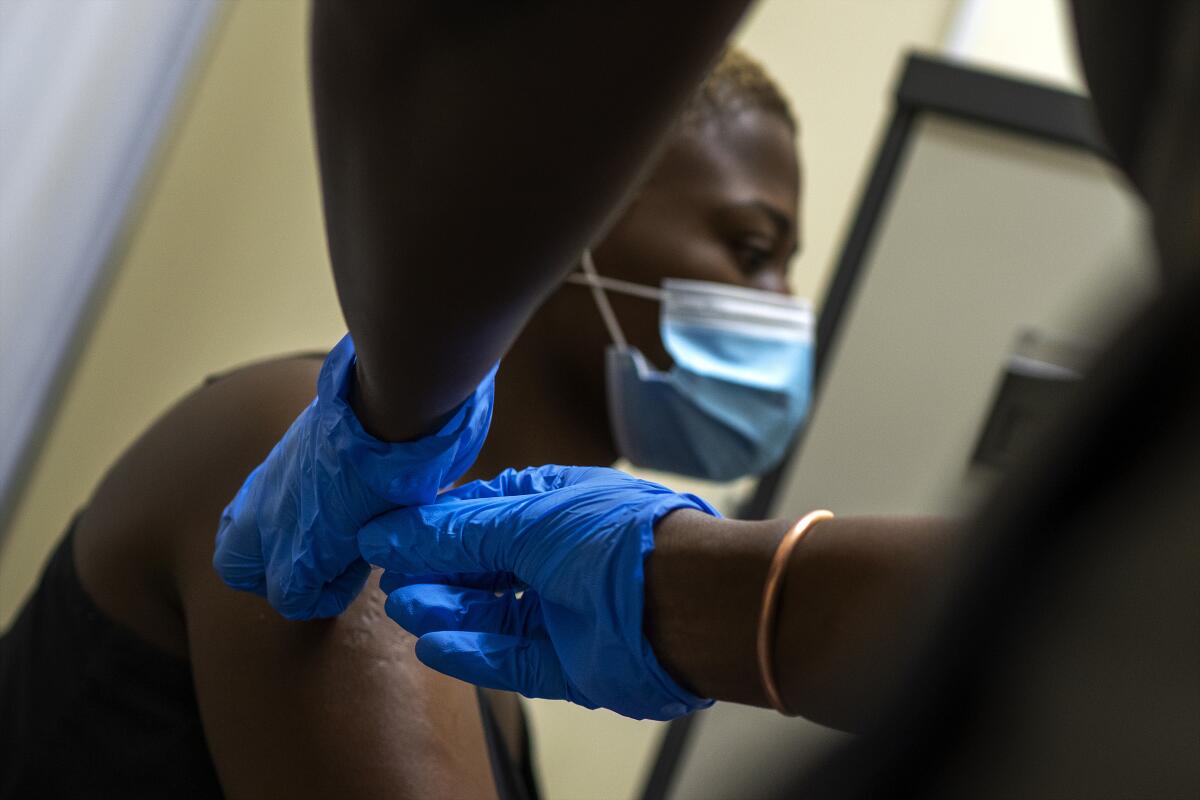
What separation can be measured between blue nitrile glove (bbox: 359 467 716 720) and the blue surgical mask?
2.30 feet

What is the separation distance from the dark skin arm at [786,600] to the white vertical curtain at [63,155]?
1087mm

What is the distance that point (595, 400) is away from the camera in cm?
149

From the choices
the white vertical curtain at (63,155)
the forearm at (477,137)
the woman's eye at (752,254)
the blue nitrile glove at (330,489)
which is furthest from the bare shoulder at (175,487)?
the woman's eye at (752,254)

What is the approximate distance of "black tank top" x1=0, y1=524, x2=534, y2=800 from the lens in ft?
3.19

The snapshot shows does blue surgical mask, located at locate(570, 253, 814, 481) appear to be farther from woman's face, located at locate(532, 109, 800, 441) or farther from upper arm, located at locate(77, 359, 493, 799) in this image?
upper arm, located at locate(77, 359, 493, 799)

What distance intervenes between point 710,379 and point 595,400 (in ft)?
0.49

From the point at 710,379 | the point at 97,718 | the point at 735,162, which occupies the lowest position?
the point at 97,718

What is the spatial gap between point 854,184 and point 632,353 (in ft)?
3.78

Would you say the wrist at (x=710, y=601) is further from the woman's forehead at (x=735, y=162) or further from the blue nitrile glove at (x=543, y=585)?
the woman's forehead at (x=735, y=162)

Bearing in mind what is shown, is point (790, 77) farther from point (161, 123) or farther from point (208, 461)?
point (208, 461)

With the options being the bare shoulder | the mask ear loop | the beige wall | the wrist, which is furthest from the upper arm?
the beige wall

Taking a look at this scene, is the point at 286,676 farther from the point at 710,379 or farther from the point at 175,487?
the point at 710,379

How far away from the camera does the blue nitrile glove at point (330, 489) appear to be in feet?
2.27

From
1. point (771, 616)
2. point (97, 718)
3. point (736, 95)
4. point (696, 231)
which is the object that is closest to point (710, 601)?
point (771, 616)
